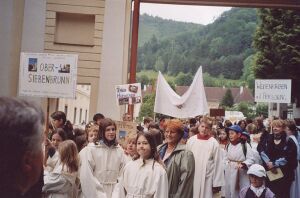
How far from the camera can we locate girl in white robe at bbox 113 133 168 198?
610 centimetres

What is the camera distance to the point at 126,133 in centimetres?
1121

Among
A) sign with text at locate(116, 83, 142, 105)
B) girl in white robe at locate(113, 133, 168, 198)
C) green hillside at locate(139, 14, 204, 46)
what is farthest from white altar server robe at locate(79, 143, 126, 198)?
green hillside at locate(139, 14, 204, 46)

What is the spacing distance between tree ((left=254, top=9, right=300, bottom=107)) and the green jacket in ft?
95.5

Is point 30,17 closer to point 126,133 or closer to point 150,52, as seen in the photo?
point 126,133

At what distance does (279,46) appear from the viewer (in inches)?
1506

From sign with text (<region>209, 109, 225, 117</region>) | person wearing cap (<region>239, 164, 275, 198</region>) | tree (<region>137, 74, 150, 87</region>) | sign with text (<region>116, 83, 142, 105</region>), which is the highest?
tree (<region>137, 74, 150, 87</region>)

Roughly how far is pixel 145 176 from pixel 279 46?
33.7 meters

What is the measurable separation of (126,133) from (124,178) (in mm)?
4880

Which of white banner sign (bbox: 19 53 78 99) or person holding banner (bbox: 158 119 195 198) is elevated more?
white banner sign (bbox: 19 53 78 99)

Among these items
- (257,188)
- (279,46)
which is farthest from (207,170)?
(279,46)

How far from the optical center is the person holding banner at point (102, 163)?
7078 mm

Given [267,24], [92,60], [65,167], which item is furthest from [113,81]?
[267,24]

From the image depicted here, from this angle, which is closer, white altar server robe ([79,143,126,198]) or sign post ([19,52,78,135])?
white altar server robe ([79,143,126,198])

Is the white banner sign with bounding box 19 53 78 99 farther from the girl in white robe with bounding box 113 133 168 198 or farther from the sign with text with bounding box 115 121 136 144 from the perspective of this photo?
the girl in white robe with bounding box 113 133 168 198
